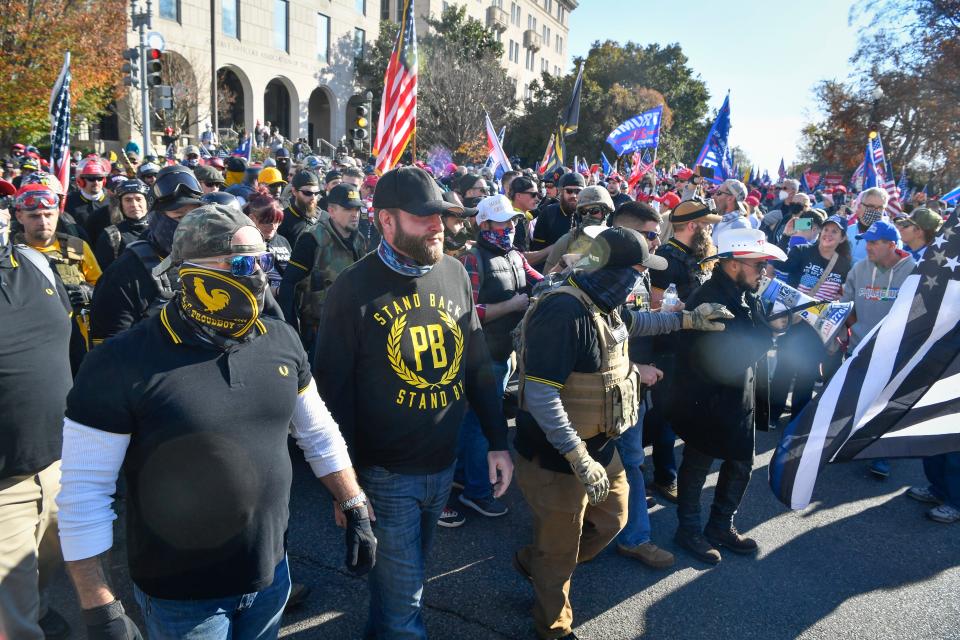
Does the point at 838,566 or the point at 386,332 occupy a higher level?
the point at 386,332

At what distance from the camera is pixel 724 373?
12.4 ft

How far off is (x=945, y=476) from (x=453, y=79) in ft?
101

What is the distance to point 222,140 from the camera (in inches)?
1119

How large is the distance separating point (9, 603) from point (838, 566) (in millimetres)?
4324

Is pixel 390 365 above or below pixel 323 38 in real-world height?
below

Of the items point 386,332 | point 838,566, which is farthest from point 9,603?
point 838,566

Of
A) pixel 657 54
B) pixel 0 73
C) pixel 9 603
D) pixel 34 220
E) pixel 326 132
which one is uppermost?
pixel 657 54

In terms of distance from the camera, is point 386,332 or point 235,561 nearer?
point 235,561

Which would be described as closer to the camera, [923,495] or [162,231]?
[162,231]

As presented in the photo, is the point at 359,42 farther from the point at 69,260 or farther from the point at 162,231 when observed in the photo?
the point at 162,231

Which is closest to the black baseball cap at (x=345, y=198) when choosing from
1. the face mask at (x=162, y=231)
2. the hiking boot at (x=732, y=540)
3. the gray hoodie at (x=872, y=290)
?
the face mask at (x=162, y=231)

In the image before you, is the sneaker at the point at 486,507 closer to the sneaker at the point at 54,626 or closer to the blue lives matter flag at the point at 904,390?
the blue lives matter flag at the point at 904,390

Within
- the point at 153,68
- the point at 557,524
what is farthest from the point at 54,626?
the point at 153,68

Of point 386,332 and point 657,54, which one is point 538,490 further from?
point 657,54
